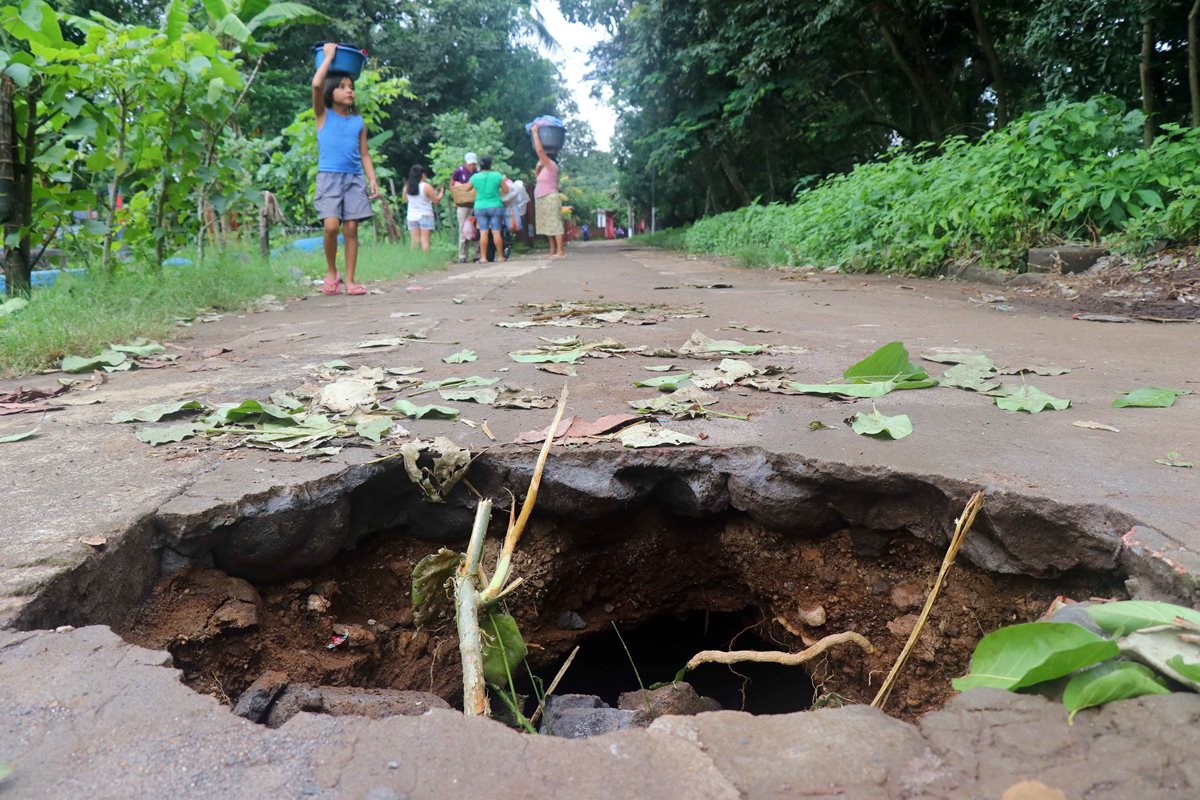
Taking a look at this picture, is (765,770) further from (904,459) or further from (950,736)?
(904,459)

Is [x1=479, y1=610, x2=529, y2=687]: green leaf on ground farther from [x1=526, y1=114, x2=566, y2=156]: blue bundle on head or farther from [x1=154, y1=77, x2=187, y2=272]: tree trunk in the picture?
[x1=526, y1=114, x2=566, y2=156]: blue bundle on head

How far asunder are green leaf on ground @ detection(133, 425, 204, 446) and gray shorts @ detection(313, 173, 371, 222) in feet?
12.8

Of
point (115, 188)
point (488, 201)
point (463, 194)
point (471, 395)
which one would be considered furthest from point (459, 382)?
point (463, 194)

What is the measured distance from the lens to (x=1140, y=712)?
93cm

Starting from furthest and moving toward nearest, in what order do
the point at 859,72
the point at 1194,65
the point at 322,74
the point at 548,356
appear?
the point at 859,72 < the point at 1194,65 < the point at 322,74 < the point at 548,356

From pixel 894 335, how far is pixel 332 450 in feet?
8.70

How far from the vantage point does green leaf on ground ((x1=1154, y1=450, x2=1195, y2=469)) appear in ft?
5.53

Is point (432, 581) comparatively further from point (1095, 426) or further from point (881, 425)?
point (1095, 426)

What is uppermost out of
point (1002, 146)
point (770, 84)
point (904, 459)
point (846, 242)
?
point (770, 84)

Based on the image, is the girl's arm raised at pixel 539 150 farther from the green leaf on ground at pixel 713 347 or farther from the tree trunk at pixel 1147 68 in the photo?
the green leaf on ground at pixel 713 347

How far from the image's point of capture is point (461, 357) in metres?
3.16

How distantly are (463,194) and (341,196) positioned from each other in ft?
22.2

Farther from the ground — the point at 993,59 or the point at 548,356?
the point at 993,59

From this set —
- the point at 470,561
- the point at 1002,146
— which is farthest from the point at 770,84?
the point at 470,561
